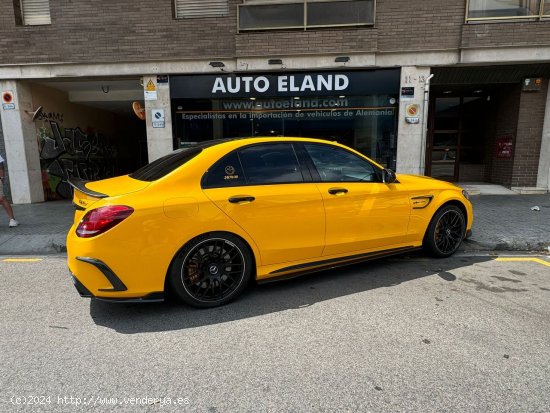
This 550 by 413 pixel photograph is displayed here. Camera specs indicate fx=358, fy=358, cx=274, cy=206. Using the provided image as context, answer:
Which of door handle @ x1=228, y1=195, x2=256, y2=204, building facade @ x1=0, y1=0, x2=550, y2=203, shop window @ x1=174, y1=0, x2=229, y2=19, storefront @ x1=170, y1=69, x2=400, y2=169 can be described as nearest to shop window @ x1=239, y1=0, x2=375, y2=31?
building facade @ x1=0, y1=0, x2=550, y2=203

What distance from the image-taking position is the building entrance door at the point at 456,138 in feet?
37.1

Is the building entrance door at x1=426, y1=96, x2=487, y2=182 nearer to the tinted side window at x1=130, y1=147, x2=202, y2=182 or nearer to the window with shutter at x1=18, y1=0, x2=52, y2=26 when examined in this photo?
the tinted side window at x1=130, y1=147, x2=202, y2=182

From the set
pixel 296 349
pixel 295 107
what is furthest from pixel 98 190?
pixel 295 107

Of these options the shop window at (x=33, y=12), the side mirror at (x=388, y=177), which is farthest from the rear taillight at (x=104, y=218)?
the shop window at (x=33, y=12)

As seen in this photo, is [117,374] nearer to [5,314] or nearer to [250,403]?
[250,403]

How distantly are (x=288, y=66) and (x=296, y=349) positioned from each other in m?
7.73

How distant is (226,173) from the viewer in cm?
365

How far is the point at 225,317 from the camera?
339 centimetres

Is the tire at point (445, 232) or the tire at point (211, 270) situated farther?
the tire at point (445, 232)

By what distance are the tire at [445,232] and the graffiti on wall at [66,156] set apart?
30.7 ft

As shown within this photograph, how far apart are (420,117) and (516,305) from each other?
21.5 ft

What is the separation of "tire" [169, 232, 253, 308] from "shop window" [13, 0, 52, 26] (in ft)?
31.3

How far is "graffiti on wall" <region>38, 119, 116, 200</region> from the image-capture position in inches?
418

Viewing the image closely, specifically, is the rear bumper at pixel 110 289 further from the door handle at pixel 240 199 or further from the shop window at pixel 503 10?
the shop window at pixel 503 10
